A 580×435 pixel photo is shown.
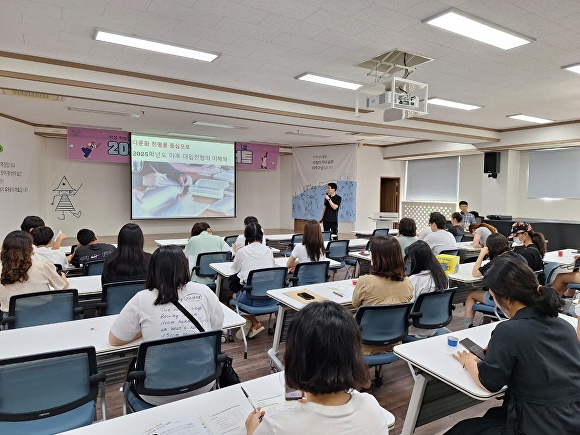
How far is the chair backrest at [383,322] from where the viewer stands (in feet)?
7.73

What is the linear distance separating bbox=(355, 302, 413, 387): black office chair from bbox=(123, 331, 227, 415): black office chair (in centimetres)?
99

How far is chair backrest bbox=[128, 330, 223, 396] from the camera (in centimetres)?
166

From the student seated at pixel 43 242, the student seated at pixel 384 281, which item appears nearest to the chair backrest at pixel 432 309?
the student seated at pixel 384 281

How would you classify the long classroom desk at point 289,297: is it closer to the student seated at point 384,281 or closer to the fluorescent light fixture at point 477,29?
the student seated at point 384,281

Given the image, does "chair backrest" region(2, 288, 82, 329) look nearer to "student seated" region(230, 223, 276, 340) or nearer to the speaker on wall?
"student seated" region(230, 223, 276, 340)

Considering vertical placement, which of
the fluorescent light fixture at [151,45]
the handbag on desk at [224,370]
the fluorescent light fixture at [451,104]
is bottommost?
the handbag on desk at [224,370]

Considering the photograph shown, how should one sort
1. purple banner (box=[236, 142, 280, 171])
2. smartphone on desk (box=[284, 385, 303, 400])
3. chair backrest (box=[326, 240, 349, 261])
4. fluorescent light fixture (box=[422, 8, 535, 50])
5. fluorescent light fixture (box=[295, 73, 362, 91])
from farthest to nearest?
purple banner (box=[236, 142, 280, 171]) → chair backrest (box=[326, 240, 349, 261]) → fluorescent light fixture (box=[295, 73, 362, 91]) → fluorescent light fixture (box=[422, 8, 535, 50]) → smartphone on desk (box=[284, 385, 303, 400])

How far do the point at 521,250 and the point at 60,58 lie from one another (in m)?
5.76

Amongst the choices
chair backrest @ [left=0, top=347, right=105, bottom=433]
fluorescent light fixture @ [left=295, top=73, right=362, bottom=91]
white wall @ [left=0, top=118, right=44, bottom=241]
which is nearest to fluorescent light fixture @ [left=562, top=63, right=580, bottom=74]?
fluorescent light fixture @ [left=295, top=73, right=362, bottom=91]

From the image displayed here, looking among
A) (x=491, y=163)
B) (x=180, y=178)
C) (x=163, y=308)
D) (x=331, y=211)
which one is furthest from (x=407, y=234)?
A: (x=180, y=178)

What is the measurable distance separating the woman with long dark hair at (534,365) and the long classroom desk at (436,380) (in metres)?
0.10

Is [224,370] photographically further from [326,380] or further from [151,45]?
[151,45]

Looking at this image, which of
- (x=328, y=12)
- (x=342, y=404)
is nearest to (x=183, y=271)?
(x=342, y=404)

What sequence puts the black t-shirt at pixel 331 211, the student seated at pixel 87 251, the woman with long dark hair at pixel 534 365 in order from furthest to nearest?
the black t-shirt at pixel 331 211
the student seated at pixel 87 251
the woman with long dark hair at pixel 534 365
